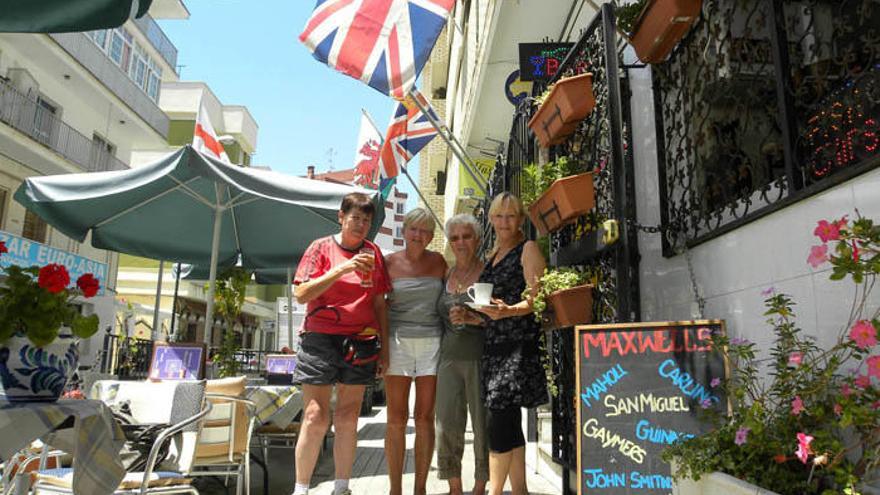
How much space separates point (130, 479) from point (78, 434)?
3.87 ft

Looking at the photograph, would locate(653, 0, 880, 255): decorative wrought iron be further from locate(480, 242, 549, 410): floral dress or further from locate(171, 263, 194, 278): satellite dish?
locate(171, 263, 194, 278): satellite dish

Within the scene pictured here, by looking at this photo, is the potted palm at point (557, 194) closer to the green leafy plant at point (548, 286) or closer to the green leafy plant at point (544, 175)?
the green leafy plant at point (544, 175)

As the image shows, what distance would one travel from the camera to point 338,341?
3414 mm

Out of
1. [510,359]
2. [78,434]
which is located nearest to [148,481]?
[78,434]

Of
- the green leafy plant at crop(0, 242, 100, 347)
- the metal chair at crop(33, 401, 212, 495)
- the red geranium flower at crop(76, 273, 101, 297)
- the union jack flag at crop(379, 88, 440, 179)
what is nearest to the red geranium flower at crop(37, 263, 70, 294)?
the green leafy plant at crop(0, 242, 100, 347)

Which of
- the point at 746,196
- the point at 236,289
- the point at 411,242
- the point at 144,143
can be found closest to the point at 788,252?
the point at 746,196

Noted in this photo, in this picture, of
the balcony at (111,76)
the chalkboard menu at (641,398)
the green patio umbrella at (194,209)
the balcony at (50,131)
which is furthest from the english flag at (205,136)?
the balcony at (111,76)

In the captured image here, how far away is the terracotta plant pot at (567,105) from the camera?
12.0 ft

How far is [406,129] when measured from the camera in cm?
965

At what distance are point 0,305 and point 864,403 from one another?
8.79 ft

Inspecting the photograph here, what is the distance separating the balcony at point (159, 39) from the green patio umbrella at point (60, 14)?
2466 cm

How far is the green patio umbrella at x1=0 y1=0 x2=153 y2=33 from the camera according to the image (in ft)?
8.05

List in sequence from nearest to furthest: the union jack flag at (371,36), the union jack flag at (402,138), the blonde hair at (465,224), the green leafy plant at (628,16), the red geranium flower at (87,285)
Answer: the red geranium flower at (87,285) < the green leafy plant at (628,16) < the blonde hair at (465,224) < the union jack flag at (371,36) < the union jack flag at (402,138)

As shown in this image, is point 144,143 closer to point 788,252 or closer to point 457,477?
point 457,477
